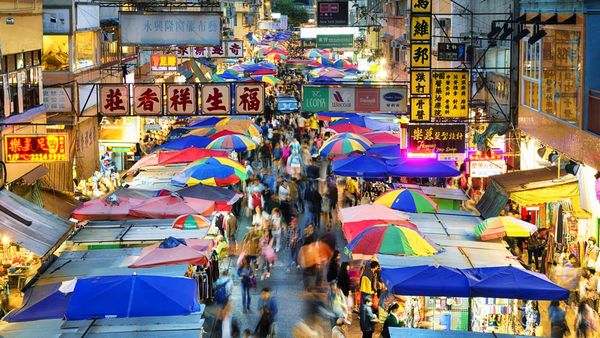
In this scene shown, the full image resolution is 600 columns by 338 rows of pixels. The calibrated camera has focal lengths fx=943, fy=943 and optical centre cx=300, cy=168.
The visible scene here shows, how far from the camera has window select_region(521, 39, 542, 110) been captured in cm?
2164

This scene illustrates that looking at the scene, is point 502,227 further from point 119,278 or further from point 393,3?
point 393,3

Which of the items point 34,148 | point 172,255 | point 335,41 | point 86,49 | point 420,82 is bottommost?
point 172,255

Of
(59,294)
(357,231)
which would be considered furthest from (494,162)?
(59,294)

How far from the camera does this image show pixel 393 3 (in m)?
52.9

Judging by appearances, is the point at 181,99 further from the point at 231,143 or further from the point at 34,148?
the point at 231,143

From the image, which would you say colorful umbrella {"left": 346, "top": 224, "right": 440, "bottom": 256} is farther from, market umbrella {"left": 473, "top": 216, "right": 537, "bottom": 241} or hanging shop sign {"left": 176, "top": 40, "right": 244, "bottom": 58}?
hanging shop sign {"left": 176, "top": 40, "right": 244, "bottom": 58}

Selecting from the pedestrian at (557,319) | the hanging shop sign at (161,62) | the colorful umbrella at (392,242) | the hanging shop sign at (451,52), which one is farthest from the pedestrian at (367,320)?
the hanging shop sign at (161,62)

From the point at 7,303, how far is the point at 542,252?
1161cm

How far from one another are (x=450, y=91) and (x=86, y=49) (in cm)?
1331

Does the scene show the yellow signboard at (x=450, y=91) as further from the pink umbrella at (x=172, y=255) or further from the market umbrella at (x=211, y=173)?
the pink umbrella at (x=172, y=255)

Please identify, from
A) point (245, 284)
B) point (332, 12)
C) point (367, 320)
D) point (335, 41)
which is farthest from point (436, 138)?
point (335, 41)

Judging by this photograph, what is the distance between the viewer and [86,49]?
2983 cm

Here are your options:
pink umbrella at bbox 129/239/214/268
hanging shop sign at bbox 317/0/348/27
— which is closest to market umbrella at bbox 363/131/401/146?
hanging shop sign at bbox 317/0/348/27

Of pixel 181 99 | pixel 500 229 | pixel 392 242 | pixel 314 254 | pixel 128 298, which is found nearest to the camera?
pixel 128 298
